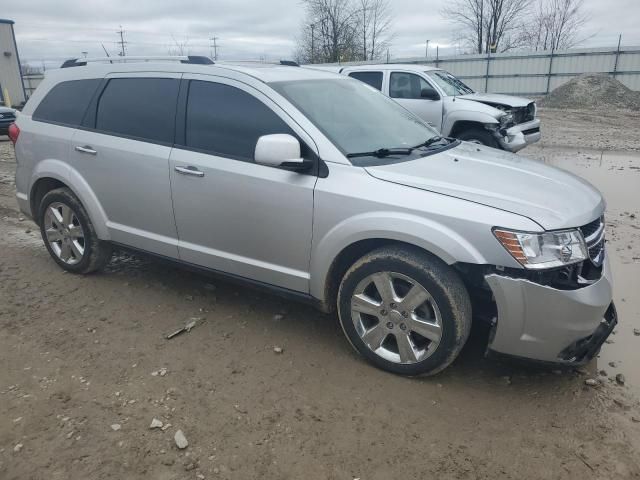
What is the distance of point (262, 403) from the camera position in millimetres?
2961

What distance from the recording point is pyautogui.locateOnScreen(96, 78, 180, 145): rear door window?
3900mm

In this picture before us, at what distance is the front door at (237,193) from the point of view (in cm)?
334

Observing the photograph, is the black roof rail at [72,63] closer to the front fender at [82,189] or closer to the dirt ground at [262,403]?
the front fender at [82,189]

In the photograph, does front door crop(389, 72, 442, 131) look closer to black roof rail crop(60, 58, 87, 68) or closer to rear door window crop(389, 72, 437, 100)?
rear door window crop(389, 72, 437, 100)

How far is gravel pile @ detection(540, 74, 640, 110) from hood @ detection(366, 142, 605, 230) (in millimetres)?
21279

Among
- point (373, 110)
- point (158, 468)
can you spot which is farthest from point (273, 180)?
point (158, 468)

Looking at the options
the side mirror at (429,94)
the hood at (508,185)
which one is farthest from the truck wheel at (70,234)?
the side mirror at (429,94)

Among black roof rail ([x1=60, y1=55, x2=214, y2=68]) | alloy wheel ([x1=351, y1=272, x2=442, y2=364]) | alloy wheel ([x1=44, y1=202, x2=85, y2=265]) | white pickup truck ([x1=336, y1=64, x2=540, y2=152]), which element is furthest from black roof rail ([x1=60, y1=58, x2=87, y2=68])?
white pickup truck ([x1=336, y1=64, x2=540, y2=152])

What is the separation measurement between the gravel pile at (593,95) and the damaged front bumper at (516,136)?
1374 centimetres

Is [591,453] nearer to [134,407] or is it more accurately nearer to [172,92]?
[134,407]

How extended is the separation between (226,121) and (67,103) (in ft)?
6.08

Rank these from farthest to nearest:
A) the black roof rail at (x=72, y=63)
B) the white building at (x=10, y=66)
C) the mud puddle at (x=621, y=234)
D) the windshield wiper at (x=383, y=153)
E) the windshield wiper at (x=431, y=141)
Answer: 1. the white building at (x=10, y=66)
2. the black roof rail at (x=72, y=63)
3. the windshield wiper at (x=431, y=141)
4. the mud puddle at (x=621, y=234)
5. the windshield wiper at (x=383, y=153)

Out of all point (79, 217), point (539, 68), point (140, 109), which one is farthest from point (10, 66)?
point (140, 109)

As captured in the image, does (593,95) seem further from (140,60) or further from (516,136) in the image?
(140,60)
